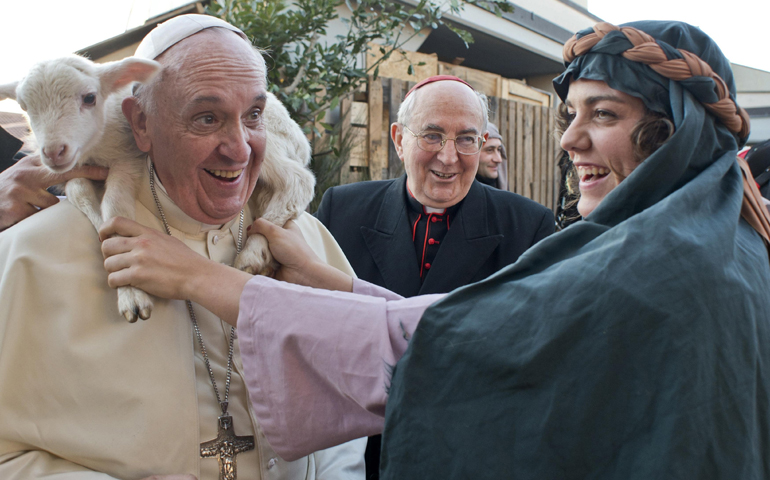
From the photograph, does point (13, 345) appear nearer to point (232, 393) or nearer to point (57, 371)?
point (57, 371)

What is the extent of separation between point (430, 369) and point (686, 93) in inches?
42.7

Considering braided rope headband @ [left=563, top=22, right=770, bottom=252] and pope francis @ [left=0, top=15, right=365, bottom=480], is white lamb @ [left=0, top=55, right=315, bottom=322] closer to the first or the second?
pope francis @ [left=0, top=15, right=365, bottom=480]

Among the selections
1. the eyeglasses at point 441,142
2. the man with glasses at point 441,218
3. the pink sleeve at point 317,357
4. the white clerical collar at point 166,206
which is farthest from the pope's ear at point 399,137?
the pink sleeve at point 317,357

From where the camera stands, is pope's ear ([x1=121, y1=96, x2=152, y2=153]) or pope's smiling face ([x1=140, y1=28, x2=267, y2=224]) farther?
pope's ear ([x1=121, y1=96, x2=152, y2=153])

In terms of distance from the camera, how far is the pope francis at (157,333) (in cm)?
162

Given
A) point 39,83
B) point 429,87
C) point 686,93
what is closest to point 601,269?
point 686,93

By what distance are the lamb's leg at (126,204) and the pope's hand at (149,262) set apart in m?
0.03

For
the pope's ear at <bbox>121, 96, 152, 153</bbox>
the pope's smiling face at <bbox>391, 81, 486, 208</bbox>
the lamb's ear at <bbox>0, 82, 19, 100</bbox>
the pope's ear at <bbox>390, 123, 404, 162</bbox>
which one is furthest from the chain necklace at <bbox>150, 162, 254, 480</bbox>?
the pope's ear at <bbox>390, 123, 404, 162</bbox>

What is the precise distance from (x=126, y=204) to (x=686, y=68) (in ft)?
6.03

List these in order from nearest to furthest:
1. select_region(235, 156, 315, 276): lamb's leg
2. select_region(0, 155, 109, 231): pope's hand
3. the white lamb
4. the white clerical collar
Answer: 1. the white lamb
2. select_region(0, 155, 109, 231): pope's hand
3. the white clerical collar
4. select_region(235, 156, 315, 276): lamb's leg

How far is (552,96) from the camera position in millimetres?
13164

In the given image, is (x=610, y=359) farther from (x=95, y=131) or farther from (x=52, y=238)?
(x=95, y=131)

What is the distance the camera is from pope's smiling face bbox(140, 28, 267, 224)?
187 cm

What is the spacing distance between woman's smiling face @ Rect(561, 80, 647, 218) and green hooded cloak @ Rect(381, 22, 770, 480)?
1.17 ft
